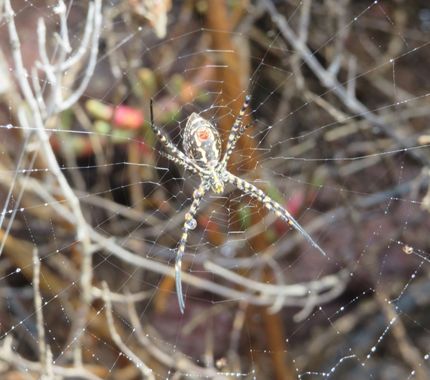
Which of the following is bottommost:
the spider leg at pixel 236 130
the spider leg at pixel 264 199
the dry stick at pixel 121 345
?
the dry stick at pixel 121 345

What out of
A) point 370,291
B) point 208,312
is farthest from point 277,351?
point 370,291

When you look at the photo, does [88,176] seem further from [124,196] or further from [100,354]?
[100,354]

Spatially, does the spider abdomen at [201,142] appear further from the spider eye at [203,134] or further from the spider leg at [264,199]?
the spider leg at [264,199]

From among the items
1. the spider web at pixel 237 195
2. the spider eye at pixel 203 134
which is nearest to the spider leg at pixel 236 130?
the spider eye at pixel 203 134

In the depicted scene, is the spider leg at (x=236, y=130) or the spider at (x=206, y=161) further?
the spider at (x=206, y=161)

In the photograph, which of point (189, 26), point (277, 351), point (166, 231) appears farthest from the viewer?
point (189, 26)

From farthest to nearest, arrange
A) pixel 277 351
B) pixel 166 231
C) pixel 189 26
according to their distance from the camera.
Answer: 1. pixel 189 26
2. pixel 166 231
3. pixel 277 351
